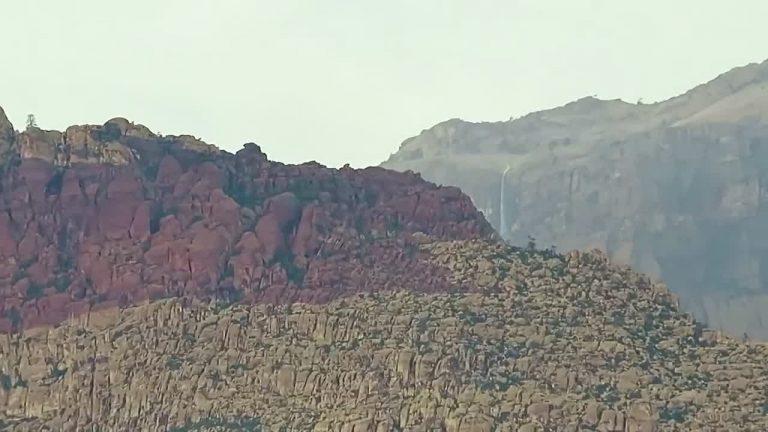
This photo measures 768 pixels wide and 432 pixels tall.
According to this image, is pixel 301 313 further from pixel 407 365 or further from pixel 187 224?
pixel 187 224

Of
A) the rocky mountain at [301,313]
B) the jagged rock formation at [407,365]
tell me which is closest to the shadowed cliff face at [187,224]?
the rocky mountain at [301,313]

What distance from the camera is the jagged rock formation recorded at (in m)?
120

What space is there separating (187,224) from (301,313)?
12.6 metres

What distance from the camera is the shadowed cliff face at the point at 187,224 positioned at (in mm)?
136625

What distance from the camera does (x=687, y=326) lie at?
13638 cm

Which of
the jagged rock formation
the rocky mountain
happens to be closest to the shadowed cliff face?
the rocky mountain

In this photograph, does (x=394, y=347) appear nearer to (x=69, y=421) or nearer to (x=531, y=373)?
(x=531, y=373)

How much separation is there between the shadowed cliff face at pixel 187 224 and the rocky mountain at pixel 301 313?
0.16m

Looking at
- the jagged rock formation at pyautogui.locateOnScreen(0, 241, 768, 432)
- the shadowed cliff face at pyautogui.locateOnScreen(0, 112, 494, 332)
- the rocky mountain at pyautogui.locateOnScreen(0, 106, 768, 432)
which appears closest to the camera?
the jagged rock formation at pyautogui.locateOnScreen(0, 241, 768, 432)

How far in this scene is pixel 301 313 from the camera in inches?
5241

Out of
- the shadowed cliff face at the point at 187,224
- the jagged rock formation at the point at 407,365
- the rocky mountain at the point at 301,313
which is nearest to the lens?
the jagged rock formation at the point at 407,365

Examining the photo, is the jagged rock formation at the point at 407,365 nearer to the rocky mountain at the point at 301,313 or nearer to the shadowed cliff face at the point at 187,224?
the rocky mountain at the point at 301,313

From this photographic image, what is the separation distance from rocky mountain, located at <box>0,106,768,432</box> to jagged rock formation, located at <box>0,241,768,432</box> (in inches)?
6.2

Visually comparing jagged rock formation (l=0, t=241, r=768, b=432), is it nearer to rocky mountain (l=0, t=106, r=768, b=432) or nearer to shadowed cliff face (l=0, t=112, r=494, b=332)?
rocky mountain (l=0, t=106, r=768, b=432)
